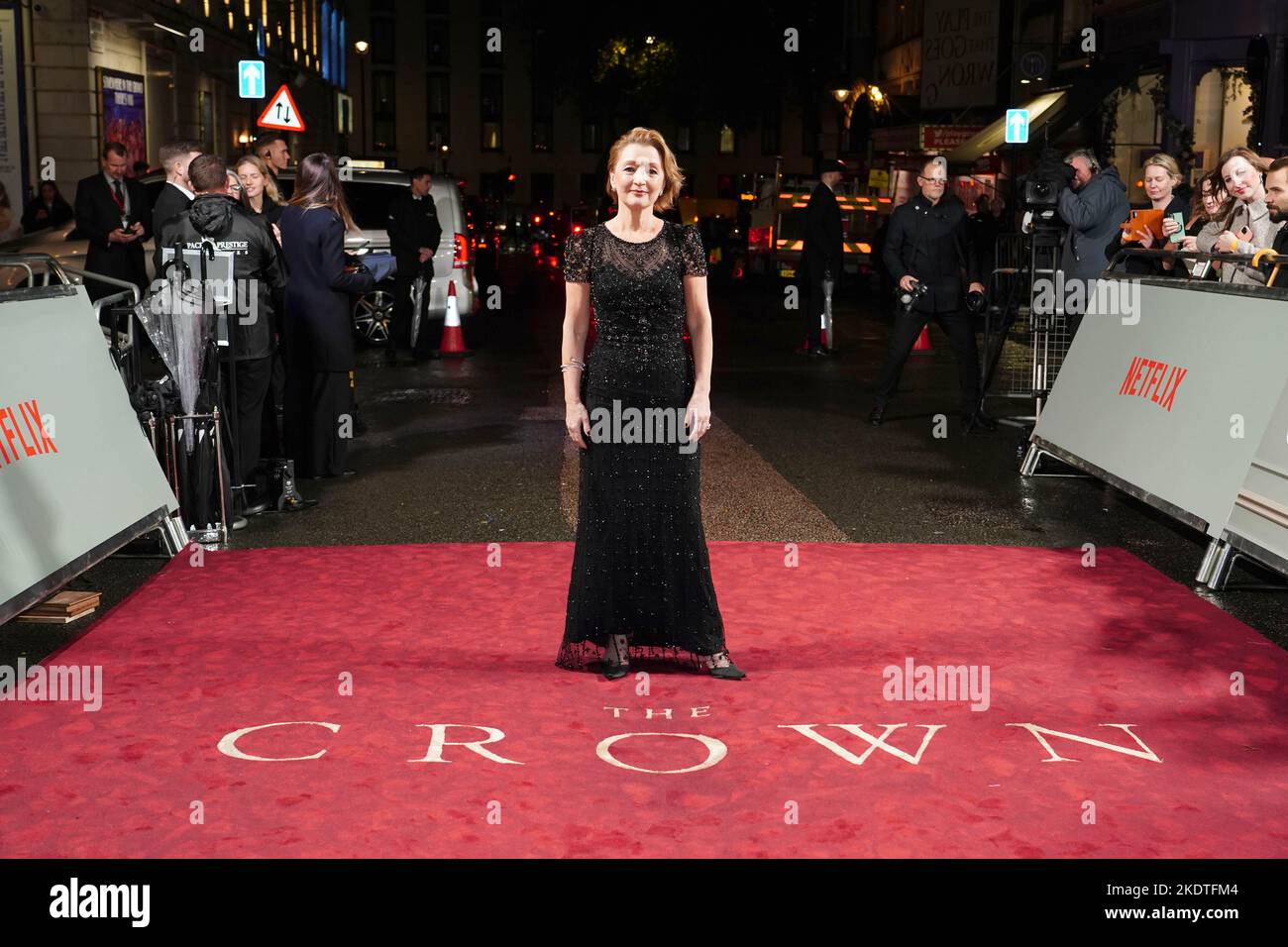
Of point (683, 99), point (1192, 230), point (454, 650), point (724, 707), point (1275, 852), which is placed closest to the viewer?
point (1275, 852)

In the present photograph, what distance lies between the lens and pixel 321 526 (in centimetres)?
918

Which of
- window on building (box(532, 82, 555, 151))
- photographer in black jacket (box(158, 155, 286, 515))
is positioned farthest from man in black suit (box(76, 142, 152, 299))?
window on building (box(532, 82, 555, 151))

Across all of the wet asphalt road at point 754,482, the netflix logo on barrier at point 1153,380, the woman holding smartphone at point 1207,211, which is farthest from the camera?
the woman holding smartphone at point 1207,211

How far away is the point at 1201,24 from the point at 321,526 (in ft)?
60.9

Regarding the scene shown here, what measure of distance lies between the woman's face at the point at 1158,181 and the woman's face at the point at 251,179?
20.6 ft

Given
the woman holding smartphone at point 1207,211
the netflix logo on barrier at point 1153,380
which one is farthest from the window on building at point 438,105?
the netflix logo on barrier at point 1153,380

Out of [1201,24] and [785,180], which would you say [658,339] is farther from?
[785,180]

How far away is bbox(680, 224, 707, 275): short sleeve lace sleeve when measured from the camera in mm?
5777

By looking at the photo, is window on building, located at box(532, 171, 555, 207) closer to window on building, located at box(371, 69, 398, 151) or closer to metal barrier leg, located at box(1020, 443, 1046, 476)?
window on building, located at box(371, 69, 398, 151)

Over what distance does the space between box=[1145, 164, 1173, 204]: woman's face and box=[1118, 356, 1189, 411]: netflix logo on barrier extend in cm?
228

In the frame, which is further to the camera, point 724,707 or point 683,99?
point 683,99

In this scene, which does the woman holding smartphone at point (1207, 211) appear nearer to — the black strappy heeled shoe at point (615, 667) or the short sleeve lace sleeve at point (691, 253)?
the short sleeve lace sleeve at point (691, 253)

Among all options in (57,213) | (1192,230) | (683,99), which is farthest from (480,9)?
(1192,230)

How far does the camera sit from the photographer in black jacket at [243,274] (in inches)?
348
